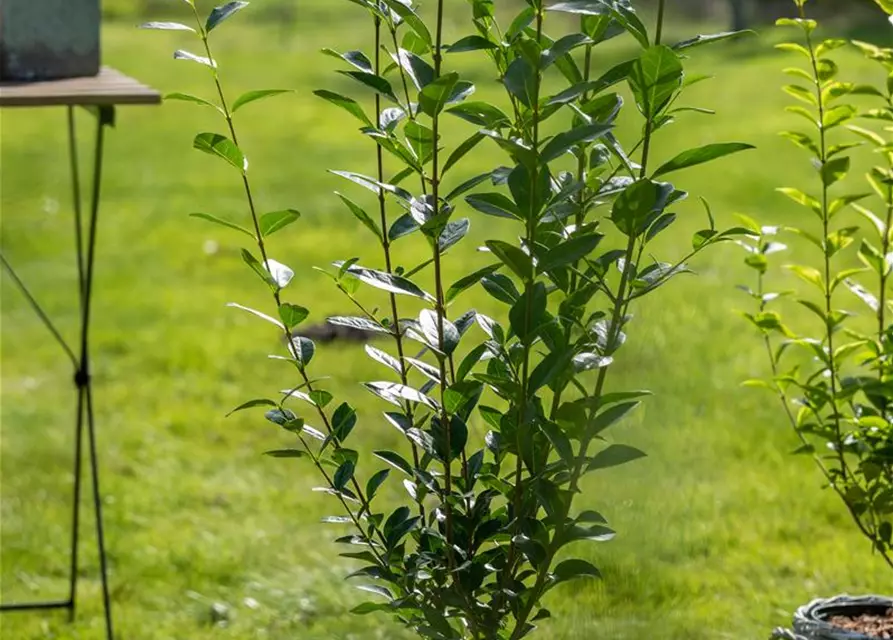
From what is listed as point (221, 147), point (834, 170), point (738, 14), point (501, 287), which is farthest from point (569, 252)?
point (738, 14)

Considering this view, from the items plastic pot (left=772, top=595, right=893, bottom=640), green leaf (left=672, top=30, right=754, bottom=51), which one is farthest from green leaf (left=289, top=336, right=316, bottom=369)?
plastic pot (left=772, top=595, right=893, bottom=640)

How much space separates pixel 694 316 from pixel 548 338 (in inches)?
128

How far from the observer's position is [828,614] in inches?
82.0

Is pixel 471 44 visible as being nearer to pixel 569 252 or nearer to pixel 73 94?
pixel 569 252

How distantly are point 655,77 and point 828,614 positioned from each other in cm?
109

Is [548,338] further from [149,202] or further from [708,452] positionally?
[149,202]

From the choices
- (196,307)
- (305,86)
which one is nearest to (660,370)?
(196,307)

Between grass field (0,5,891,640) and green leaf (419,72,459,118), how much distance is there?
2.18 feet

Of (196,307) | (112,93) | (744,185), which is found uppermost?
(112,93)

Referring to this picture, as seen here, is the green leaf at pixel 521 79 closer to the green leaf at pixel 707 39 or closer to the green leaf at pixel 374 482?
the green leaf at pixel 707 39

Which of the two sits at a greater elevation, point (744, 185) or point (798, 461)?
point (744, 185)

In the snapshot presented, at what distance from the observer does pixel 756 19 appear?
10.8m

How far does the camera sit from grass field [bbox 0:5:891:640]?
2.73 m

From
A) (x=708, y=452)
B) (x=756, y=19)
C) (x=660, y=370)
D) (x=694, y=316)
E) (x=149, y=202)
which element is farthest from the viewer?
(x=756, y=19)
